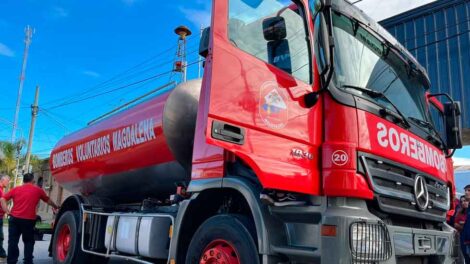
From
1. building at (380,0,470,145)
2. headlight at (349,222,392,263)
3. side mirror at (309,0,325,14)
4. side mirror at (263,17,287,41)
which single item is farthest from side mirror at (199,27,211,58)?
building at (380,0,470,145)

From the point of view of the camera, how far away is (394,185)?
359 centimetres

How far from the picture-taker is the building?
13.5m

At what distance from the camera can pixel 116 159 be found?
628 centimetres

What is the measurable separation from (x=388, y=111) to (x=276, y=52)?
1.08m

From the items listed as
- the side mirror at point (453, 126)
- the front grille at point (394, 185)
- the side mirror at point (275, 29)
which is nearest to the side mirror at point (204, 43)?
the side mirror at point (275, 29)

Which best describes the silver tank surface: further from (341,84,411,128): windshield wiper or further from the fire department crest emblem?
(341,84,411,128): windshield wiper

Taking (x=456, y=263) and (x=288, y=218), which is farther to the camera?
(x=456, y=263)

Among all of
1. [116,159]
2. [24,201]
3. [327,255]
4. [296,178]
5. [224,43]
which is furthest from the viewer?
[24,201]

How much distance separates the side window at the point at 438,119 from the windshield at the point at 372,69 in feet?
1.92

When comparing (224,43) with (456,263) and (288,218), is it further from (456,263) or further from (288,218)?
(456,263)

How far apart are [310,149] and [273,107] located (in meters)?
0.45

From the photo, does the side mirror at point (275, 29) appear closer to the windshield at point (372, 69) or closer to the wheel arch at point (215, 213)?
the windshield at point (372, 69)

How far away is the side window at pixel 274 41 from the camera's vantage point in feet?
12.3

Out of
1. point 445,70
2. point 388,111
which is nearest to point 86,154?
point 388,111
